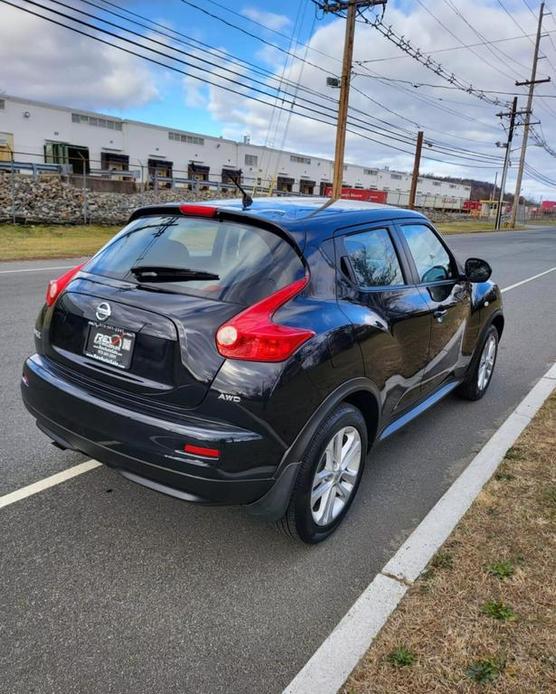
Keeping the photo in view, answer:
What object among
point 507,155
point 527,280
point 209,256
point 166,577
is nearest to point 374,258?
point 209,256

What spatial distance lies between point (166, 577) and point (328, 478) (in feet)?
3.10

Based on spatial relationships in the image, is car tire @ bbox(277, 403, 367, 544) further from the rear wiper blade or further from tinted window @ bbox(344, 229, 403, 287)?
the rear wiper blade

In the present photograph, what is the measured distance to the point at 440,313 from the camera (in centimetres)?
399

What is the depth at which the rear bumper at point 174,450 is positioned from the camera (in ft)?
7.96

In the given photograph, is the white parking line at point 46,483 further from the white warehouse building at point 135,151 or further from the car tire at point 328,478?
the white warehouse building at point 135,151

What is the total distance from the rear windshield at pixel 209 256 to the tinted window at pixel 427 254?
54.8 inches

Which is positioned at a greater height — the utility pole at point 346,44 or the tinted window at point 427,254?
the utility pole at point 346,44

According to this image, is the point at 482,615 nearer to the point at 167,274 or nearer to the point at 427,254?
the point at 167,274

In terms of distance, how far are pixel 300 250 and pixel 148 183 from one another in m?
29.5

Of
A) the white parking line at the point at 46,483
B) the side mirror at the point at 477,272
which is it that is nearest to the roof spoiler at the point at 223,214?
the white parking line at the point at 46,483

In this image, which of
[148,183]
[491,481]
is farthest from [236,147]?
[491,481]

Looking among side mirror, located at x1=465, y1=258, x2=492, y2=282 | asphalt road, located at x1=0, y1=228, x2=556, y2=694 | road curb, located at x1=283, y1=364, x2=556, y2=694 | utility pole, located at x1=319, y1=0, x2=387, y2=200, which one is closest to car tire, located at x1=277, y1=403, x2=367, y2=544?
asphalt road, located at x1=0, y1=228, x2=556, y2=694

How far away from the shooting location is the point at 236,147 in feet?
197

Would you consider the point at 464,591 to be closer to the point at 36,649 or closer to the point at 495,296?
the point at 36,649
